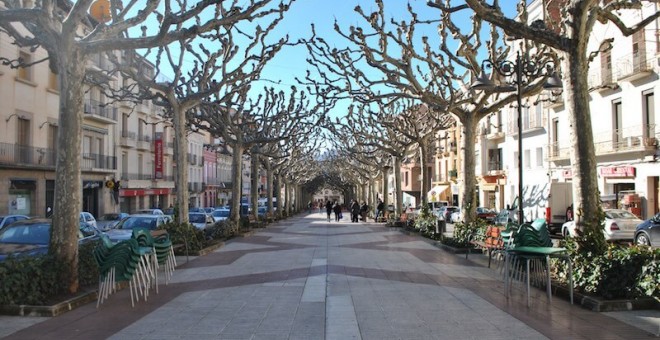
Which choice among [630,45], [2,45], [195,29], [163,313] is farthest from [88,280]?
[630,45]

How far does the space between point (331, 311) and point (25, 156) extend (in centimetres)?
Answer: 2787

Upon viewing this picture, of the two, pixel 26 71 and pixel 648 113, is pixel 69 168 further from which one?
pixel 648 113

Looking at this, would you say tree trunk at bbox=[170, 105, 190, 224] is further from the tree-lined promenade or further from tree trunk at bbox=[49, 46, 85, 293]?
tree trunk at bbox=[49, 46, 85, 293]

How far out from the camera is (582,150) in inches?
354

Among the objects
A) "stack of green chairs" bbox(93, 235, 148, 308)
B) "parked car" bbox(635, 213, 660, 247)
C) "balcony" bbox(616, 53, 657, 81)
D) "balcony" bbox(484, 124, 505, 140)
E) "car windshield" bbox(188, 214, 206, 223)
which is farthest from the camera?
"balcony" bbox(484, 124, 505, 140)

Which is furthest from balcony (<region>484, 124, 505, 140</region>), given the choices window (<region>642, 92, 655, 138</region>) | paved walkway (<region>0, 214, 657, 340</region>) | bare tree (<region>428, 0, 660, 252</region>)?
bare tree (<region>428, 0, 660, 252</region>)

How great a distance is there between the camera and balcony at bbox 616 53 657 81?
26.2 meters

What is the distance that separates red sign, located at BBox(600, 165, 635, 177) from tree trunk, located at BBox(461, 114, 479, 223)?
48.0 ft

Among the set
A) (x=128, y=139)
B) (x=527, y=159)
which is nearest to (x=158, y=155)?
(x=128, y=139)

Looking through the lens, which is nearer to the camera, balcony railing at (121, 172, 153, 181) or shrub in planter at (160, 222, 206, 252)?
shrub in planter at (160, 222, 206, 252)

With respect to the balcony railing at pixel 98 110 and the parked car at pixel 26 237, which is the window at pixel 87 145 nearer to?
the balcony railing at pixel 98 110

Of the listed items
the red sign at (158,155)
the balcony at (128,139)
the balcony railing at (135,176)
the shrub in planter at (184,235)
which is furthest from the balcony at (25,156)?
the shrub in planter at (184,235)

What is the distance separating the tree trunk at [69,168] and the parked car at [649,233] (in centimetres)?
1609

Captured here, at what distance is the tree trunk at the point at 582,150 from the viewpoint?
8805mm
